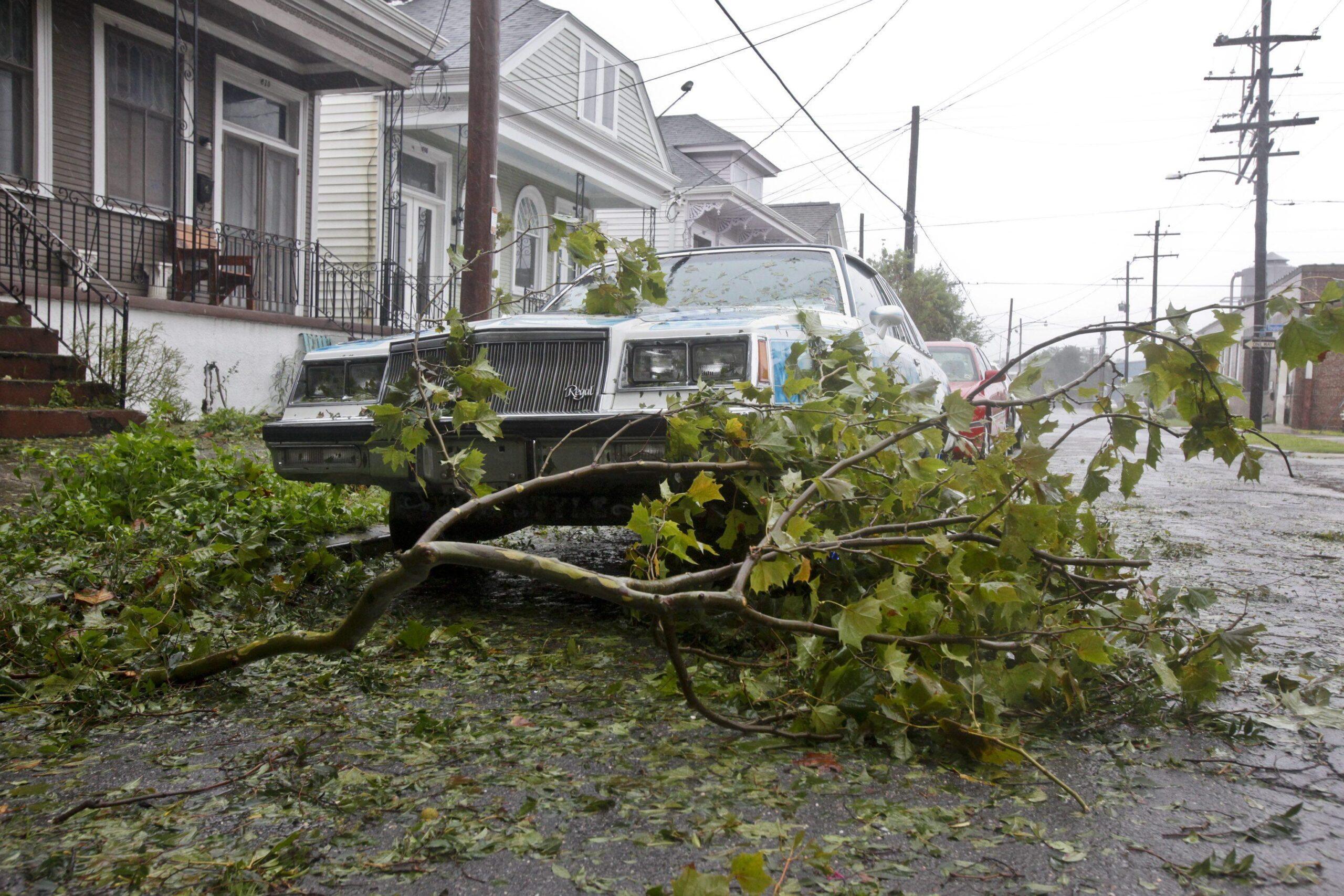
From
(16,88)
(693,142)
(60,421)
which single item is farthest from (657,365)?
(693,142)

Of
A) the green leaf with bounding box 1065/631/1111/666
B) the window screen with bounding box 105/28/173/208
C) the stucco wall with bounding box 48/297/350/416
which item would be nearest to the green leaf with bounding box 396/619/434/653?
the green leaf with bounding box 1065/631/1111/666

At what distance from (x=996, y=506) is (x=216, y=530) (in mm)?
3586

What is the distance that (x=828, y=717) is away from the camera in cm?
302

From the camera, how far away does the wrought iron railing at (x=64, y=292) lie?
919 centimetres

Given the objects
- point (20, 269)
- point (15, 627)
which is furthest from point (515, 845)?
point (20, 269)

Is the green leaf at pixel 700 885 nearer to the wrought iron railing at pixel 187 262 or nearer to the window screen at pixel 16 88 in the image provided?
the wrought iron railing at pixel 187 262

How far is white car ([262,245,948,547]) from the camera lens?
A: 412 cm

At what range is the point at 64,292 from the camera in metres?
9.63

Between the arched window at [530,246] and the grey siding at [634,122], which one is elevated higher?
the grey siding at [634,122]

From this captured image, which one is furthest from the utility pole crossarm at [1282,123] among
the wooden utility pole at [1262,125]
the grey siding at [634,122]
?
the grey siding at [634,122]

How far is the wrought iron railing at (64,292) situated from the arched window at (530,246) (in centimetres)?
937

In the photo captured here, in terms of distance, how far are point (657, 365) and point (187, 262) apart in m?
9.65

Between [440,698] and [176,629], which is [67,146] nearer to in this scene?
[176,629]

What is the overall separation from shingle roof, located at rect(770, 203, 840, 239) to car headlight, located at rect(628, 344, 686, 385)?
1435 inches
